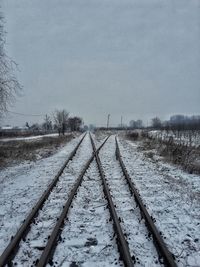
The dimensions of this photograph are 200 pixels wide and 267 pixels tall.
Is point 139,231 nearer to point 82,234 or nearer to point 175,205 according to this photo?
point 82,234

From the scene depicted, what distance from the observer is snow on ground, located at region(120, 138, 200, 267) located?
4.34 metres

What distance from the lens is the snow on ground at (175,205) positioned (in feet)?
14.2

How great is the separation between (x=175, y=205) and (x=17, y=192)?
199 inches

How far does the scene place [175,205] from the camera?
21.3 feet

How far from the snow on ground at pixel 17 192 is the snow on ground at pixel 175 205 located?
3196mm

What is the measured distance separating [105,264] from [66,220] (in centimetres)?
181

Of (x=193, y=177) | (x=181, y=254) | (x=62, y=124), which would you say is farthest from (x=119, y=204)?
(x=62, y=124)

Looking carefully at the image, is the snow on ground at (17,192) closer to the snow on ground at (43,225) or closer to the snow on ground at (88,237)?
the snow on ground at (43,225)

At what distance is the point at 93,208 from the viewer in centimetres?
618

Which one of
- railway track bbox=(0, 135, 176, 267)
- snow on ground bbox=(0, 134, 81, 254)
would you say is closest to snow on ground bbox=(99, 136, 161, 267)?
railway track bbox=(0, 135, 176, 267)

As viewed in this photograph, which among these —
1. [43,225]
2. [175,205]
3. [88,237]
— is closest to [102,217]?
[88,237]

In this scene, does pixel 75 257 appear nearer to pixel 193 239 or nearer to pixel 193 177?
pixel 193 239

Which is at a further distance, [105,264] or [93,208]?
[93,208]

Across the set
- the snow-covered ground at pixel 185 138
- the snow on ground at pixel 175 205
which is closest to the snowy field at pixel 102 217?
the snow on ground at pixel 175 205
